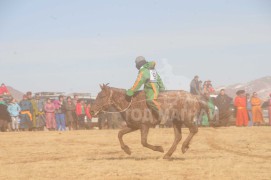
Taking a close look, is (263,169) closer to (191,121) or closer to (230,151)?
(191,121)

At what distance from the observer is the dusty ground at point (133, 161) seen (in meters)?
9.09

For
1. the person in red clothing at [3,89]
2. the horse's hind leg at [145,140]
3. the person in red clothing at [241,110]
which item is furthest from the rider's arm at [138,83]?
the person in red clothing at [3,89]

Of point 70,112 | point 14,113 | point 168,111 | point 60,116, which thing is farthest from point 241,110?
point 168,111

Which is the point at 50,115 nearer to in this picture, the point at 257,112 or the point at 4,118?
the point at 4,118

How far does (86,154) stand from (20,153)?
6.42 ft

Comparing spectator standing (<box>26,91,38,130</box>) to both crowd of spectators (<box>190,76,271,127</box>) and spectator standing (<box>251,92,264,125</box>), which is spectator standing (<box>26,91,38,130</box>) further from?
spectator standing (<box>251,92,264,125</box>)

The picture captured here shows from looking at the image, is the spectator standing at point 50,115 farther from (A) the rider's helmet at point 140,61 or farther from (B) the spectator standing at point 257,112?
(A) the rider's helmet at point 140,61

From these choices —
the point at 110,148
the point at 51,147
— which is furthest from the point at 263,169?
the point at 51,147

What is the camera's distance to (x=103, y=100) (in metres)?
12.0

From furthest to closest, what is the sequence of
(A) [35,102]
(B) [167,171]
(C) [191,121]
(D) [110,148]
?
1. (A) [35,102]
2. (D) [110,148]
3. (C) [191,121]
4. (B) [167,171]

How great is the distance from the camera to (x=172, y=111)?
11539 millimetres

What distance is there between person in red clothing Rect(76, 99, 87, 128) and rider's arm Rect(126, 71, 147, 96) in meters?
15.5

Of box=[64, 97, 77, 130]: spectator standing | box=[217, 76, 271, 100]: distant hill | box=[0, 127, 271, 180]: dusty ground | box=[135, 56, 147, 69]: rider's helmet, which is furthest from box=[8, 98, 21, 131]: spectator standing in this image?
box=[217, 76, 271, 100]: distant hill

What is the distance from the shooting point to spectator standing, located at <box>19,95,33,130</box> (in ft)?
83.6
